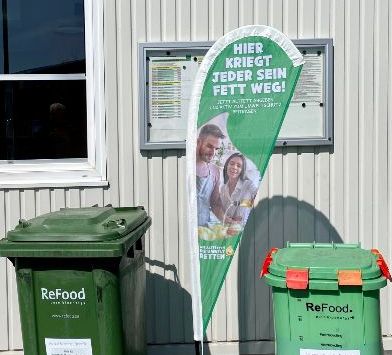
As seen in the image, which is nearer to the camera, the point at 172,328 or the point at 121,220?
the point at 121,220

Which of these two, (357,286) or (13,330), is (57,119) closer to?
(13,330)

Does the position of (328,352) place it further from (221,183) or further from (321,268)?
(221,183)

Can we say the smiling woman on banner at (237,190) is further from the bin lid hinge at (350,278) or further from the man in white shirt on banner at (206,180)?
the bin lid hinge at (350,278)

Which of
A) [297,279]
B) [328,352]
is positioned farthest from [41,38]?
[328,352]

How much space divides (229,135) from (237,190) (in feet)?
1.05

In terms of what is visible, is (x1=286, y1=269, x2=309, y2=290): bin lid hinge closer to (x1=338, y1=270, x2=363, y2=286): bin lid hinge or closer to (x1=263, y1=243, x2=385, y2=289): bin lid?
(x1=263, y1=243, x2=385, y2=289): bin lid

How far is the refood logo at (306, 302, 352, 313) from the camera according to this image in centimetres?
370

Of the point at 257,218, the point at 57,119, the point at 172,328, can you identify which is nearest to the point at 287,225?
the point at 257,218

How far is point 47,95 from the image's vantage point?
17.2 ft

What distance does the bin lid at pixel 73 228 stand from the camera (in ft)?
12.5

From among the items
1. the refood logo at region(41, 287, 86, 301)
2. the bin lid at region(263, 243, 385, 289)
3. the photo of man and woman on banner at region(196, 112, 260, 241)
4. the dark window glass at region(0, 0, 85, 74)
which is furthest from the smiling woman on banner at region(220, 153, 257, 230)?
the dark window glass at region(0, 0, 85, 74)

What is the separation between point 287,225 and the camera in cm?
521

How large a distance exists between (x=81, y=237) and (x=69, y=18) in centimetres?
210

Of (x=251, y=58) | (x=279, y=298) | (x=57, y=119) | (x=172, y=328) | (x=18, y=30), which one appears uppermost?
(x=18, y=30)
